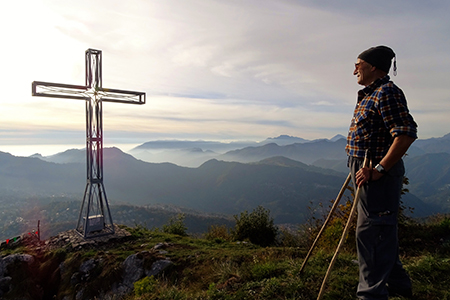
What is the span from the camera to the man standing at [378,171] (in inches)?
112

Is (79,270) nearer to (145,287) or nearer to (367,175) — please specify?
(145,287)

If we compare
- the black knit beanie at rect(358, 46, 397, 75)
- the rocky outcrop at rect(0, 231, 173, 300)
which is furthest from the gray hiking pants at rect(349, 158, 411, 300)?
the rocky outcrop at rect(0, 231, 173, 300)

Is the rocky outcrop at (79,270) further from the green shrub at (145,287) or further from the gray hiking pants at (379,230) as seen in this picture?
the gray hiking pants at (379,230)

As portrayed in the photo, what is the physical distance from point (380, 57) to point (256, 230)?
625 inches

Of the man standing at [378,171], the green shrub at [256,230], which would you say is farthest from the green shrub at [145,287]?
the green shrub at [256,230]

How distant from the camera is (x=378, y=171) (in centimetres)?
288

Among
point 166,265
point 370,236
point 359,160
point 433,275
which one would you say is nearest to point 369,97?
point 359,160

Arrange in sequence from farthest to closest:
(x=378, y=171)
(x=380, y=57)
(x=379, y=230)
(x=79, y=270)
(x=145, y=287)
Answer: (x=79, y=270)
(x=145, y=287)
(x=380, y=57)
(x=379, y=230)
(x=378, y=171)

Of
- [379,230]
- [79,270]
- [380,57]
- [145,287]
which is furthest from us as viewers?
[79,270]

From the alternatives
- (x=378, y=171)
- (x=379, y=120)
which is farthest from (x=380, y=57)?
(x=378, y=171)

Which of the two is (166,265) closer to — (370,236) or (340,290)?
(340,290)

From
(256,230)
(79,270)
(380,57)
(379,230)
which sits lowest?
(256,230)

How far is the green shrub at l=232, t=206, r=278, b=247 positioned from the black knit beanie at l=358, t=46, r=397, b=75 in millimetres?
15447

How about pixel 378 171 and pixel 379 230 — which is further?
pixel 379 230
